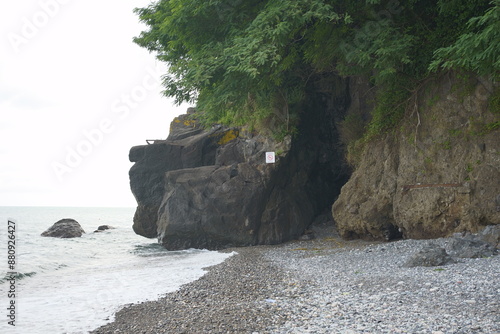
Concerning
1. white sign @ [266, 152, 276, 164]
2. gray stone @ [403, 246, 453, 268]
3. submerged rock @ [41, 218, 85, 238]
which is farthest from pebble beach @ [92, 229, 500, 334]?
submerged rock @ [41, 218, 85, 238]

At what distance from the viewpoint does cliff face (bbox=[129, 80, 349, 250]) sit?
16234 mm

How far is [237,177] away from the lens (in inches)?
649

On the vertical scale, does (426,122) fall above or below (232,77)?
below

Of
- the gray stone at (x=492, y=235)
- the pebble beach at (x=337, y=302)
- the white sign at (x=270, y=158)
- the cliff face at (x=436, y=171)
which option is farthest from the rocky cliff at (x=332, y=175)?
the pebble beach at (x=337, y=302)

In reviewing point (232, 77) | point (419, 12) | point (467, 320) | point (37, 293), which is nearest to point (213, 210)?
point (232, 77)

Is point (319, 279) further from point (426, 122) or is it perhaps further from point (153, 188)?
point (153, 188)

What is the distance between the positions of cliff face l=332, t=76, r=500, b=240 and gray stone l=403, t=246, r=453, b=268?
9.64 ft

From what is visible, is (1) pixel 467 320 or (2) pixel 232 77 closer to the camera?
(1) pixel 467 320

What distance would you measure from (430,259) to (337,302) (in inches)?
116

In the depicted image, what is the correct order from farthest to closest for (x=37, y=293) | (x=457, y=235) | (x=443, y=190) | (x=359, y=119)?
(x=359, y=119) → (x=443, y=190) → (x=457, y=235) → (x=37, y=293)

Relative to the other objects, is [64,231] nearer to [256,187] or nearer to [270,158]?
[256,187]

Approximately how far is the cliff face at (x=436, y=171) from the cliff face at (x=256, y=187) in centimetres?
376

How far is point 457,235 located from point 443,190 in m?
1.46

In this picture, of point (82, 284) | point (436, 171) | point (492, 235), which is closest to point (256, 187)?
point (436, 171)
